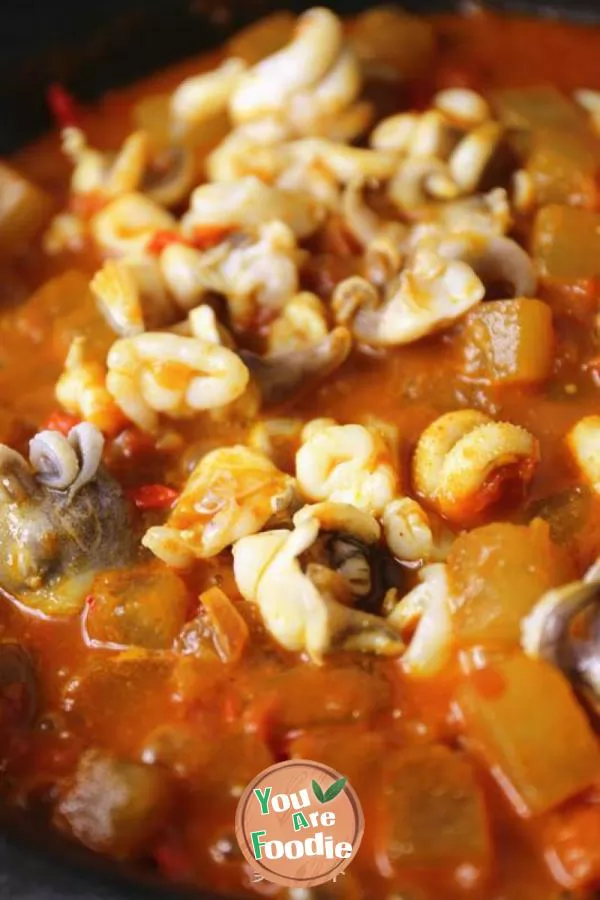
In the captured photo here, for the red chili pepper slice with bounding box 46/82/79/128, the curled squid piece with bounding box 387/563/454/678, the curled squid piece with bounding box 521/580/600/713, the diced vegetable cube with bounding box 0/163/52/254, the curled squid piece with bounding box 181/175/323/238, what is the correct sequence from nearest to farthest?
the curled squid piece with bounding box 521/580/600/713 < the curled squid piece with bounding box 387/563/454/678 < the curled squid piece with bounding box 181/175/323/238 < the diced vegetable cube with bounding box 0/163/52/254 < the red chili pepper slice with bounding box 46/82/79/128

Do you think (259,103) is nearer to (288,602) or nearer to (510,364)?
(510,364)

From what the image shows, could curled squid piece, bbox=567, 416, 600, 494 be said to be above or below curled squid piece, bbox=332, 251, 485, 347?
below

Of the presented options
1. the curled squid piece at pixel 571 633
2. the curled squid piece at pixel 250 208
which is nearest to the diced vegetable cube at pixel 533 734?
the curled squid piece at pixel 571 633

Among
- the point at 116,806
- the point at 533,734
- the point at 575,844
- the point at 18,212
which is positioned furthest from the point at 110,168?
the point at 575,844

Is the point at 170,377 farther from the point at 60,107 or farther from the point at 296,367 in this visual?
the point at 60,107

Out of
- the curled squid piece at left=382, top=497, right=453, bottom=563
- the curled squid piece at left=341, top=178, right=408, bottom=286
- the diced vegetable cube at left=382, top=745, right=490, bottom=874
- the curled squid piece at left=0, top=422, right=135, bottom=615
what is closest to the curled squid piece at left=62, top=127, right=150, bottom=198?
the curled squid piece at left=341, top=178, right=408, bottom=286

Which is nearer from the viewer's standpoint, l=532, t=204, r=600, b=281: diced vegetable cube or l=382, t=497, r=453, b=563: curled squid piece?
l=382, t=497, r=453, b=563: curled squid piece

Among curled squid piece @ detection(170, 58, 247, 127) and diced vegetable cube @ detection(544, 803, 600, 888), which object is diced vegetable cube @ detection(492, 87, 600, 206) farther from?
diced vegetable cube @ detection(544, 803, 600, 888)

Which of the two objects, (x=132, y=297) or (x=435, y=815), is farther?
(x=132, y=297)
